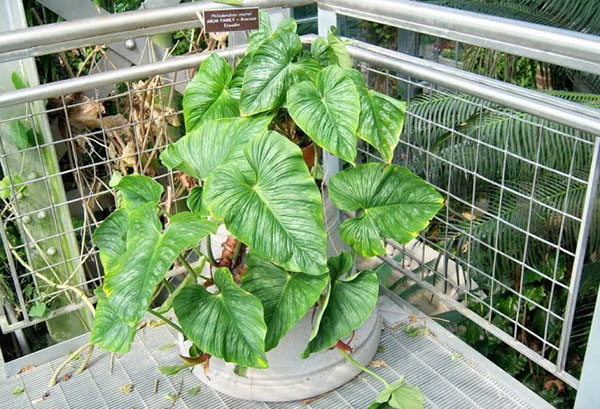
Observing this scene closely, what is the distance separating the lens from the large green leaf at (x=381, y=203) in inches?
75.6

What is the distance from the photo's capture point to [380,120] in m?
1.86

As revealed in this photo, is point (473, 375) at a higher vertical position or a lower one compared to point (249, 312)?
lower

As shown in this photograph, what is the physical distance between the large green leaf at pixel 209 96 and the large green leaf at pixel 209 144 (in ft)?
0.37

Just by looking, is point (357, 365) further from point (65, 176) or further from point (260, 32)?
point (65, 176)

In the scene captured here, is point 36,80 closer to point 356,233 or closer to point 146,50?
point 146,50

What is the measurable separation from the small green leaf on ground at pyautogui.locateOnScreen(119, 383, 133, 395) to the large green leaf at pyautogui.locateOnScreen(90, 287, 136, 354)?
1.01 feet

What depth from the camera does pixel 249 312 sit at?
1.80 metres

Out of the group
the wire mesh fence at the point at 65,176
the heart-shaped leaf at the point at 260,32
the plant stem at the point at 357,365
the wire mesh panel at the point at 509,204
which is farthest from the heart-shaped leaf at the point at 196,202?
the wire mesh panel at the point at 509,204

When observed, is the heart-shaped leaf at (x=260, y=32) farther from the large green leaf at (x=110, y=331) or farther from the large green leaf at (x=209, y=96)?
the large green leaf at (x=110, y=331)

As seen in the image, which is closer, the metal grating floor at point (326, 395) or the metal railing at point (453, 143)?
the metal railing at point (453, 143)

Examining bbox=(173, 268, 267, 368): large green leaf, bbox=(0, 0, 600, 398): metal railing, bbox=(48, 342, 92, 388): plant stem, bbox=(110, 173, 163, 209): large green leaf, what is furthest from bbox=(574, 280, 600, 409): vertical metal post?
bbox=(48, 342, 92, 388): plant stem

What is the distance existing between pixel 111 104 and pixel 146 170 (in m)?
0.47

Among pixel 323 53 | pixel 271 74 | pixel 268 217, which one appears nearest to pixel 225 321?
pixel 268 217

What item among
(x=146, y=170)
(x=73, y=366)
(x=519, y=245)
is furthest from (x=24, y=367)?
(x=519, y=245)
